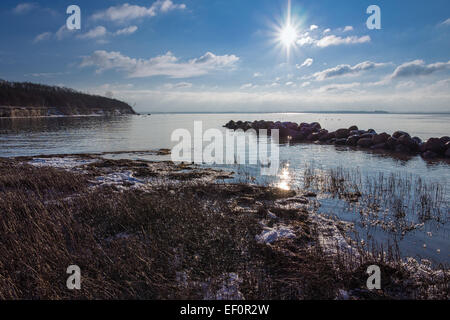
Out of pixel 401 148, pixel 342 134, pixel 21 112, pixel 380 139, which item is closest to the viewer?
pixel 401 148

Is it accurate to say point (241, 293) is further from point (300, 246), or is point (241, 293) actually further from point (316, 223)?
point (316, 223)

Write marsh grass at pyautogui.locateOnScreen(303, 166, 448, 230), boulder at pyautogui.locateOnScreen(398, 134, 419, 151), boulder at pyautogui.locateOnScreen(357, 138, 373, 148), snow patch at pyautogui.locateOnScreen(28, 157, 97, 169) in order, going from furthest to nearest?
1. boulder at pyautogui.locateOnScreen(357, 138, 373, 148)
2. boulder at pyautogui.locateOnScreen(398, 134, 419, 151)
3. snow patch at pyautogui.locateOnScreen(28, 157, 97, 169)
4. marsh grass at pyautogui.locateOnScreen(303, 166, 448, 230)

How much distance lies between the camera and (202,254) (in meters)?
5.11

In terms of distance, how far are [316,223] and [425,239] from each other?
267cm

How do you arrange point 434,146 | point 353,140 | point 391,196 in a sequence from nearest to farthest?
1. point 391,196
2. point 434,146
3. point 353,140

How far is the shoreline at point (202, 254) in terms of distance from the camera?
411 cm

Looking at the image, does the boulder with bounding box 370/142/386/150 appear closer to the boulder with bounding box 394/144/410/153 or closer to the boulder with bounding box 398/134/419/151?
the boulder with bounding box 394/144/410/153

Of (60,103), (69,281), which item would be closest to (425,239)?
(69,281)

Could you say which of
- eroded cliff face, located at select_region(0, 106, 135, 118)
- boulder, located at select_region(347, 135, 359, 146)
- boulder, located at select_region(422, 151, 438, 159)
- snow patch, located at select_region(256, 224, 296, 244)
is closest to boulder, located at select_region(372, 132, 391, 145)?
boulder, located at select_region(347, 135, 359, 146)

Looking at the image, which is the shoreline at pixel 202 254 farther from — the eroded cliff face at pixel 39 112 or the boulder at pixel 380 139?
the eroded cliff face at pixel 39 112

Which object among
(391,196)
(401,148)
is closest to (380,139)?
(401,148)

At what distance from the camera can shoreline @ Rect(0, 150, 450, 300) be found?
4.11 metres

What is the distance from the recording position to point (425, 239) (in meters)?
6.61

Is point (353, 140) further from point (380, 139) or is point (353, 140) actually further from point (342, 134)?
point (342, 134)
